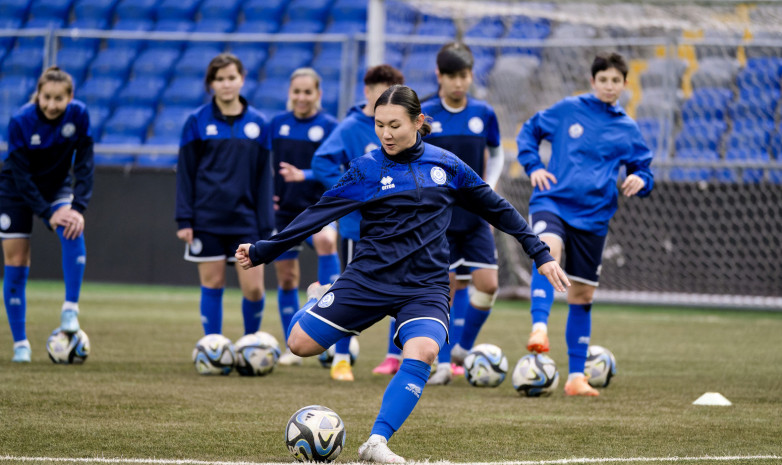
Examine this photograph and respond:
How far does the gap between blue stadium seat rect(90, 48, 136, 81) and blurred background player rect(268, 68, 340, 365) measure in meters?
8.55

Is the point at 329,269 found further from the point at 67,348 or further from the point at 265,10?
the point at 265,10

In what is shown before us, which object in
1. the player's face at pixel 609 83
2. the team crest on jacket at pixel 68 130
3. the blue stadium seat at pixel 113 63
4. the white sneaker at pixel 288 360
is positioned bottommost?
the white sneaker at pixel 288 360

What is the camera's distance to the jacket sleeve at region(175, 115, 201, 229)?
747 cm

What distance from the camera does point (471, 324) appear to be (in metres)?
7.78

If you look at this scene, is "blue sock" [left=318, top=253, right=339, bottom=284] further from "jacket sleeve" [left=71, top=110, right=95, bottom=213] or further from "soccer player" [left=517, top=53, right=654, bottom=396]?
"soccer player" [left=517, top=53, right=654, bottom=396]

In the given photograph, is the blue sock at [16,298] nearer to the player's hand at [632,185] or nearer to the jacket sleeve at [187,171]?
the jacket sleeve at [187,171]

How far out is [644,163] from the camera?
6770 mm

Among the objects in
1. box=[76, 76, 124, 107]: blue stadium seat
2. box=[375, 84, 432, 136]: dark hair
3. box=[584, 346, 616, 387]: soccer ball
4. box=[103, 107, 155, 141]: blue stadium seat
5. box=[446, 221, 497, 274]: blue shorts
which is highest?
box=[76, 76, 124, 107]: blue stadium seat

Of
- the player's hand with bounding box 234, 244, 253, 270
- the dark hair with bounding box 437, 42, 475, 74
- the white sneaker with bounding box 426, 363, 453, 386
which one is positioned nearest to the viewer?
the player's hand with bounding box 234, 244, 253, 270

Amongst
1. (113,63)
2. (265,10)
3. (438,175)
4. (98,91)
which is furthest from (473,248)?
(265,10)

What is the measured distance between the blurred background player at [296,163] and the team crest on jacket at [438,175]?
Result: 3599 millimetres

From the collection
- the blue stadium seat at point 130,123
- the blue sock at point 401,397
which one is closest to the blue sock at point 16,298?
the blue sock at point 401,397

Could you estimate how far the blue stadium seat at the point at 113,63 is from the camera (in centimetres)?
1655

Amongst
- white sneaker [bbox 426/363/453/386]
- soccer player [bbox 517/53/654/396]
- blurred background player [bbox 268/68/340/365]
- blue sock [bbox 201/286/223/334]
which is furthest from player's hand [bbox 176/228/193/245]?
soccer player [bbox 517/53/654/396]
